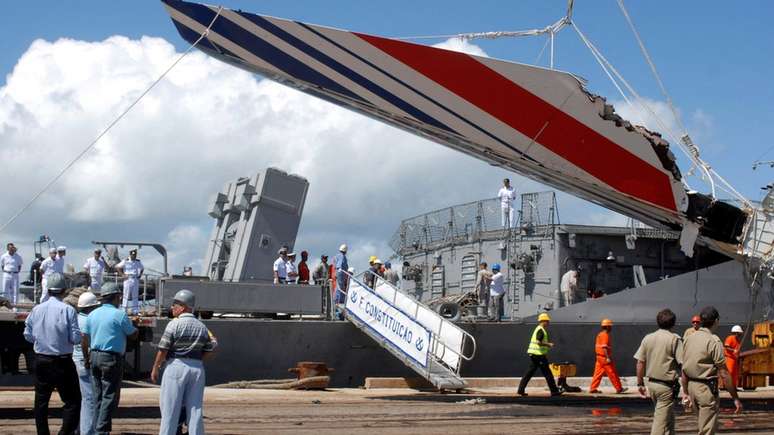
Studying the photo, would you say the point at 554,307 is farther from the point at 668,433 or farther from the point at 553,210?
the point at 668,433

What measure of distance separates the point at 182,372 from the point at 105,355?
5.05 feet

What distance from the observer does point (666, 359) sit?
9.15 meters

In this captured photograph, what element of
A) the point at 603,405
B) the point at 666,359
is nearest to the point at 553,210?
the point at 603,405

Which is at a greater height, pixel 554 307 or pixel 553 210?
pixel 553 210

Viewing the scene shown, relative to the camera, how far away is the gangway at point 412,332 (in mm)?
18688

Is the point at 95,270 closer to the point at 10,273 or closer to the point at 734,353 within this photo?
the point at 10,273

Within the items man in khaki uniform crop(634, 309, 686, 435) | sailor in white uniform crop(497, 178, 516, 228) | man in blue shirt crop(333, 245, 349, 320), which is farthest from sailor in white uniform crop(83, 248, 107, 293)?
man in khaki uniform crop(634, 309, 686, 435)

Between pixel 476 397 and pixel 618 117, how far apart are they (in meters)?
5.48

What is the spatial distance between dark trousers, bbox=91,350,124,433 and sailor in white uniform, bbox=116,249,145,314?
9951 millimetres

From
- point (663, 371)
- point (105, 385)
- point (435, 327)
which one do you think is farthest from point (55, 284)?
point (435, 327)

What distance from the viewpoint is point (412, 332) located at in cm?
1903

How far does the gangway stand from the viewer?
736 inches

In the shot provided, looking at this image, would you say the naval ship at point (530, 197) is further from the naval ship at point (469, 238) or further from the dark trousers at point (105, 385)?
the dark trousers at point (105, 385)

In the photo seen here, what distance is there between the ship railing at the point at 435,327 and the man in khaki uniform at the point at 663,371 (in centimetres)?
869
